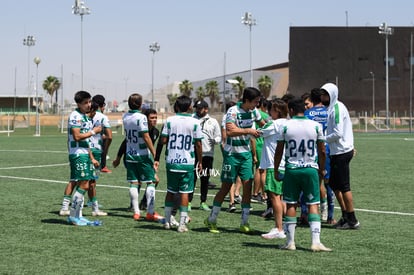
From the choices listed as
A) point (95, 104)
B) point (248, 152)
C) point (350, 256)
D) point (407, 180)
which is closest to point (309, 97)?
point (248, 152)

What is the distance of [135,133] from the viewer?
37.2 ft

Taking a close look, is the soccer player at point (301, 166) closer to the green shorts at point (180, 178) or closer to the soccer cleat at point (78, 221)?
the green shorts at point (180, 178)

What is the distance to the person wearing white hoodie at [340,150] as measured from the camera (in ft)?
34.8

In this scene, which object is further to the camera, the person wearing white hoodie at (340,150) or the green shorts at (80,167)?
the green shorts at (80,167)

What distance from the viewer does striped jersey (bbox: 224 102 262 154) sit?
33.6 feet

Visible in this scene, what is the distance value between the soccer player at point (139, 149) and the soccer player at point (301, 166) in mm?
3107

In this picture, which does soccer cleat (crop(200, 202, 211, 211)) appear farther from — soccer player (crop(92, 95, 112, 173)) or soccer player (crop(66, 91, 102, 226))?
soccer player (crop(66, 91, 102, 226))

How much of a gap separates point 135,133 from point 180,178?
146 centimetres

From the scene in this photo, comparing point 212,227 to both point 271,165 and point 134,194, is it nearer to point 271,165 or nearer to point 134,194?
point 271,165

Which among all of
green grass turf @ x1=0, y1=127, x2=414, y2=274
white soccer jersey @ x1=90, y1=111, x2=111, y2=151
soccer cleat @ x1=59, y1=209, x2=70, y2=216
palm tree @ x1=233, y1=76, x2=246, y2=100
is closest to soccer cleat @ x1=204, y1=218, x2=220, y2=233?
green grass turf @ x1=0, y1=127, x2=414, y2=274

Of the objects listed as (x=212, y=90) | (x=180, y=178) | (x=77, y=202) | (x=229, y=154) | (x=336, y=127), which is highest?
(x=212, y=90)

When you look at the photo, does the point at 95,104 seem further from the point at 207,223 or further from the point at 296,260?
the point at 296,260

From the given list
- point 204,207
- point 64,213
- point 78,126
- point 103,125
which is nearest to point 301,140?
point 78,126

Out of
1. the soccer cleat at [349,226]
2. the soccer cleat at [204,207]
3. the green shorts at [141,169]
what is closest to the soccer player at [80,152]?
the green shorts at [141,169]
